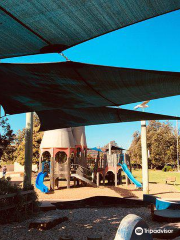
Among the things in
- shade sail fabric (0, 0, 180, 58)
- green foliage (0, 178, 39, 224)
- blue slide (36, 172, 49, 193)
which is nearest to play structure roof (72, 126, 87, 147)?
blue slide (36, 172, 49, 193)

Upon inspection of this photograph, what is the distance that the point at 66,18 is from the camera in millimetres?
2646

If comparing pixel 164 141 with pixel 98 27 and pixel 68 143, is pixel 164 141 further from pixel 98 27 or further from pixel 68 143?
pixel 98 27

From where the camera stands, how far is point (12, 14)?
258cm

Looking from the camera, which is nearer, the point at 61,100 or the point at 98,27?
the point at 98,27

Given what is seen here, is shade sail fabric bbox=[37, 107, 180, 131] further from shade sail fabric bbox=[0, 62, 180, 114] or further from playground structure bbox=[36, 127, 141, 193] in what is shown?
playground structure bbox=[36, 127, 141, 193]

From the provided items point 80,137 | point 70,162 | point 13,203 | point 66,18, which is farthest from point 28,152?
point 80,137

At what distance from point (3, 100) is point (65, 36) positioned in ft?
11.1

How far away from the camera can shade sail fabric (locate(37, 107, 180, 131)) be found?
6.42 metres

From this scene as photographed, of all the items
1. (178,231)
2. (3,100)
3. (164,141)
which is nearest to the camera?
(178,231)

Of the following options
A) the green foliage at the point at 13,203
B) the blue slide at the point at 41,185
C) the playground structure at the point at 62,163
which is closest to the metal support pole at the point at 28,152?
the green foliage at the point at 13,203

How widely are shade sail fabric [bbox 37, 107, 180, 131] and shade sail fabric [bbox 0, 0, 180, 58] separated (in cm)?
358

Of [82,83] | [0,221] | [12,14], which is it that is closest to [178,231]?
[82,83]

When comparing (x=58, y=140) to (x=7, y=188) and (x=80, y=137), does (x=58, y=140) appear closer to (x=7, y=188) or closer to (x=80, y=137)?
(x=80, y=137)

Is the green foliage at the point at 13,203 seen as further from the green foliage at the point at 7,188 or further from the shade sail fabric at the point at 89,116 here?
the shade sail fabric at the point at 89,116
